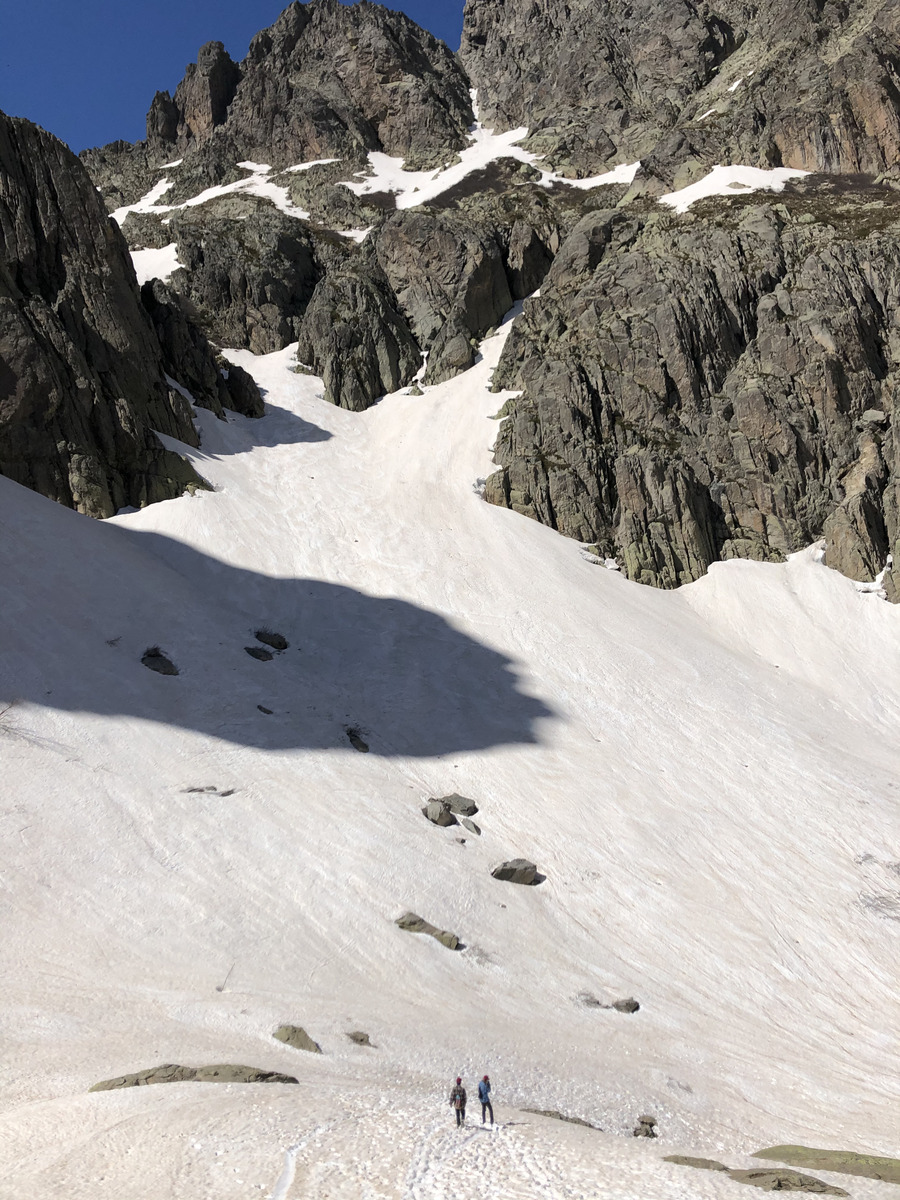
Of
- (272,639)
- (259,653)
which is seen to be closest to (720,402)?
(272,639)

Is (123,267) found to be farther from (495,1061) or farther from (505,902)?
(495,1061)

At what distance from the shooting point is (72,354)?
162ft

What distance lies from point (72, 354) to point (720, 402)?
4687cm

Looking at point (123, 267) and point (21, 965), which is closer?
point (21, 965)

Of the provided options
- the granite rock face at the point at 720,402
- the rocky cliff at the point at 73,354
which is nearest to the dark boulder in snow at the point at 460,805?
the granite rock face at the point at 720,402

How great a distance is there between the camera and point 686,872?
29.0 meters

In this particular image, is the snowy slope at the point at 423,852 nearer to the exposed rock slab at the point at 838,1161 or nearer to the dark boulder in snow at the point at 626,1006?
the dark boulder in snow at the point at 626,1006

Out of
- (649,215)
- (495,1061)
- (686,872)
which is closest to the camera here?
(495,1061)

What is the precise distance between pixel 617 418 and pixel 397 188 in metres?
77.0

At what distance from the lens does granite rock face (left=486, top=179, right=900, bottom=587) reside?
53188mm

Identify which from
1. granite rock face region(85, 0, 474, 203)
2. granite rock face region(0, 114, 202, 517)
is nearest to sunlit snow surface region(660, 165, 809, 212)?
granite rock face region(85, 0, 474, 203)

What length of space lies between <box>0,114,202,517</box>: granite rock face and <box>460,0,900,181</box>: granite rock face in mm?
66369

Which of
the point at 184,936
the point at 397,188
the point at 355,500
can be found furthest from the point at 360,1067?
the point at 397,188

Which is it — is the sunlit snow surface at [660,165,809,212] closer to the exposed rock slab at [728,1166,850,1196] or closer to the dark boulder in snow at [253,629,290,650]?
the dark boulder in snow at [253,629,290,650]
